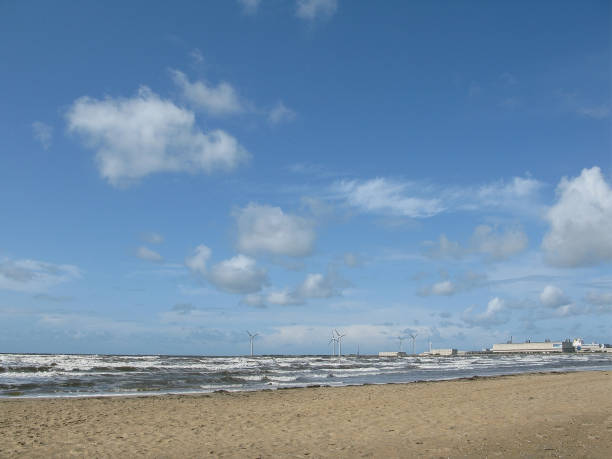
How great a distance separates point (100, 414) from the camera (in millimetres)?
23000

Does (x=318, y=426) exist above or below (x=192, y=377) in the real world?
above

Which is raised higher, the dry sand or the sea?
the dry sand

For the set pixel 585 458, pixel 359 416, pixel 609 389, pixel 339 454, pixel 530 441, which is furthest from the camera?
pixel 609 389

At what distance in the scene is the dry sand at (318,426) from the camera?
15.2 metres

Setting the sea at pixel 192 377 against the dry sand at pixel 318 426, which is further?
the sea at pixel 192 377

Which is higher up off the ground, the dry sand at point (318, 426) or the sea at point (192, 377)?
the dry sand at point (318, 426)

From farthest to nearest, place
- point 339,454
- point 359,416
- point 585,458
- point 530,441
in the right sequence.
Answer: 1. point 359,416
2. point 530,441
3. point 339,454
4. point 585,458

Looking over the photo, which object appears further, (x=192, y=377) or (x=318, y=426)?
(x=192, y=377)

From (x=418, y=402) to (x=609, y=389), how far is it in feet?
49.7

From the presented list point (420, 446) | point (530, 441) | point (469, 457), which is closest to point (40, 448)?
point (420, 446)

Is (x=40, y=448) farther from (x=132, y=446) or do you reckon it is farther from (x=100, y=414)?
(x=100, y=414)

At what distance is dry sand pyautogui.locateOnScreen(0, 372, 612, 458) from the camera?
15.2 m

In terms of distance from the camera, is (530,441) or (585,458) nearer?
(585,458)

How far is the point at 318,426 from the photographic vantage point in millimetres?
19391
